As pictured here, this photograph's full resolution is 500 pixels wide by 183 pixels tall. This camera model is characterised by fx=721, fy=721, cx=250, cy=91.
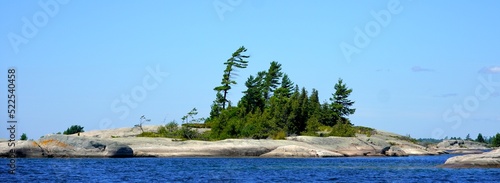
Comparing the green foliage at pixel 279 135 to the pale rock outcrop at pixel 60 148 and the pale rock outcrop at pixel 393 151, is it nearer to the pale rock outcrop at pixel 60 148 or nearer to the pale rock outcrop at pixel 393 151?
the pale rock outcrop at pixel 393 151

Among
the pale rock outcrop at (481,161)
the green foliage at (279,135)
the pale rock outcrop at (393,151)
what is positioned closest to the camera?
the pale rock outcrop at (481,161)

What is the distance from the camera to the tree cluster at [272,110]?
9494cm

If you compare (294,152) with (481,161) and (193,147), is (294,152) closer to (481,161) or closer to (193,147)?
(193,147)

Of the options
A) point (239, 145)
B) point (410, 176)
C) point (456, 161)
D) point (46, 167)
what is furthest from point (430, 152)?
point (46, 167)

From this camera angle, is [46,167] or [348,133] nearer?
[46,167]

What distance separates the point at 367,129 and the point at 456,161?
6474cm

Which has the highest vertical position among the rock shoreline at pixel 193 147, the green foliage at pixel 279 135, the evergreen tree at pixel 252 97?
the evergreen tree at pixel 252 97

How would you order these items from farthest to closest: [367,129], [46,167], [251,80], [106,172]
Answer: [367,129] → [251,80] → [46,167] → [106,172]

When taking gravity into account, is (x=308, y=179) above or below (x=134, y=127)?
below

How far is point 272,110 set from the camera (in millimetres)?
105875

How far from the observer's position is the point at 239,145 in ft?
261

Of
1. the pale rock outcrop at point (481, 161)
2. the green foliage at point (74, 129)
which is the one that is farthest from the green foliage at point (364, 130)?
the pale rock outcrop at point (481, 161)

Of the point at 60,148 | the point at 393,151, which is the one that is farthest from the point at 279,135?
the point at 60,148

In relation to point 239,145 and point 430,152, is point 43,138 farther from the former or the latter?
point 430,152
